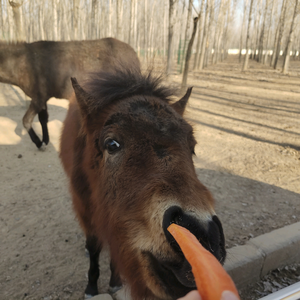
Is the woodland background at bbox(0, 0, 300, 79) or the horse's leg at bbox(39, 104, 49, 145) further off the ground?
the woodland background at bbox(0, 0, 300, 79)

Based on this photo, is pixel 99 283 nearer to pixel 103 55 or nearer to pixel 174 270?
pixel 174 270

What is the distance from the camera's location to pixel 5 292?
8.82 ft

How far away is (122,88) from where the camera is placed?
218 cm

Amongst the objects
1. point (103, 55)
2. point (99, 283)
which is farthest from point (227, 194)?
point (103, 55)

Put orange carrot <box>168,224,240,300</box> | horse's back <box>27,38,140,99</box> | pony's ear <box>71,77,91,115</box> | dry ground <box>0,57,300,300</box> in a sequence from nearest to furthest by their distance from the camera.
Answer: orange carrot <box>168,224,240,300</box>, pony's ear <box>71,77,91,115</box>, dry ground <box>0,57,300,300</box>, horse's back <box>27,38,140,99</box>

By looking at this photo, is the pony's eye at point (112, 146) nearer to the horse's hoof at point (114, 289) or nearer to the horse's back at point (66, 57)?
the horse's hoof at point (114, 289)

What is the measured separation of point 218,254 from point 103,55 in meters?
6.85

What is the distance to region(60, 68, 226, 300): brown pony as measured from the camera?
→ 134 centimetres

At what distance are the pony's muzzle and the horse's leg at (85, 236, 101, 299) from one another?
1613mm

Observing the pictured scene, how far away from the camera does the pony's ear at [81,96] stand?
6.66 feet

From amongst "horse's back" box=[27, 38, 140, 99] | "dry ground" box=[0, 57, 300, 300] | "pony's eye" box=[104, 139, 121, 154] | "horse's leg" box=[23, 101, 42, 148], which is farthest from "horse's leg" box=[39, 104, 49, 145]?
"pony's eye" box=[104, 139, 121, 154]

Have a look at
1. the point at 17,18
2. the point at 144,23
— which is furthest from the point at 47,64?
the point at 144,23

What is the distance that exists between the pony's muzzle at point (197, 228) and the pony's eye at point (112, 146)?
0.67 metres

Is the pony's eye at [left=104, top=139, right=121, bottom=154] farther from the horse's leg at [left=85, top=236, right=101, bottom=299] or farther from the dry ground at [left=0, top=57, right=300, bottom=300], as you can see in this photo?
the horse's leg at [left=85, top=236, right=101, bottom=299]
